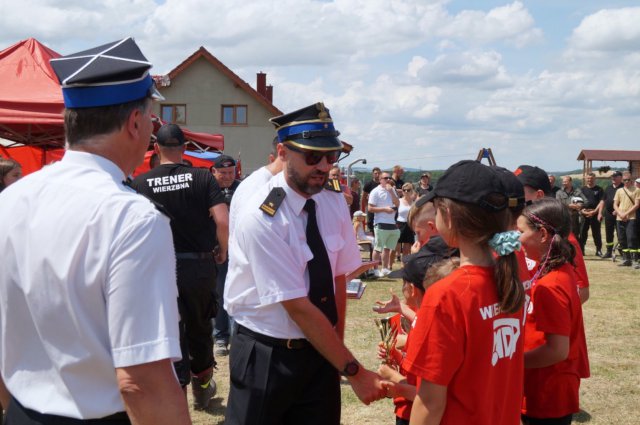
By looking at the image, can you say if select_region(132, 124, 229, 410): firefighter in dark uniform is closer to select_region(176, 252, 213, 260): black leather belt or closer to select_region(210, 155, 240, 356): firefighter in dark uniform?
select_region(176, 252, 213, 260): black leather belt

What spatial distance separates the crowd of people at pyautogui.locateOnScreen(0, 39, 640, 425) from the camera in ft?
5.54

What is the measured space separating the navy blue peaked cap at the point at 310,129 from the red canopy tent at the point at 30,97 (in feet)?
15.7

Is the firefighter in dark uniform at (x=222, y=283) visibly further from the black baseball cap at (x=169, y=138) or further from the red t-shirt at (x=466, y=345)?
the red t-shirt at (x=466, y=345)

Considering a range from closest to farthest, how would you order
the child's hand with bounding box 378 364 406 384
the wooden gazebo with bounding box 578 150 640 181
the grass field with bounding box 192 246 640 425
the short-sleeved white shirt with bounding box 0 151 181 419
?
1. the short-sleeved white shirt with bounding box 0 151 181 419
2. the child's hand with bounding box 378 364 406 384
3. the grass field with bounding box 192 246 640 425
4. the wooden gazebo with bounding box 578 150 640 181

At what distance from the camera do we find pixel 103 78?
179cm

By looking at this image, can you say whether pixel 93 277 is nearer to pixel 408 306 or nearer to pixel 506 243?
pixel 506 243

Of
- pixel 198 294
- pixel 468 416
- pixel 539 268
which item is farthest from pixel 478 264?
pixel 198 294

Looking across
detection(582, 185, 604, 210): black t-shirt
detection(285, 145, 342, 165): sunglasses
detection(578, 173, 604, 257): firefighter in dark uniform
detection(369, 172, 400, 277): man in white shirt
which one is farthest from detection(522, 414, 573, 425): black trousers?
detection(582, 185, 604, 210): black t-shirt

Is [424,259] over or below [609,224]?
over

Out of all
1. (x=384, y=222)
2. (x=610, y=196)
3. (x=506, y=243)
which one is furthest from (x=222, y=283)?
(x=610, y=196)

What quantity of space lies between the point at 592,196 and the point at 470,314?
17014 millimetres

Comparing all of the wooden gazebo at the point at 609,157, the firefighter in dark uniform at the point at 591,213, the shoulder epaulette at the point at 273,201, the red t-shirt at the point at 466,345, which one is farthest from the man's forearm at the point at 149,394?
the wooden gazebo at the point at 609,157

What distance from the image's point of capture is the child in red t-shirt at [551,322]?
313 cm

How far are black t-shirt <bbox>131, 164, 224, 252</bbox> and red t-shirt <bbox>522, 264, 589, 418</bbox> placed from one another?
296cm
